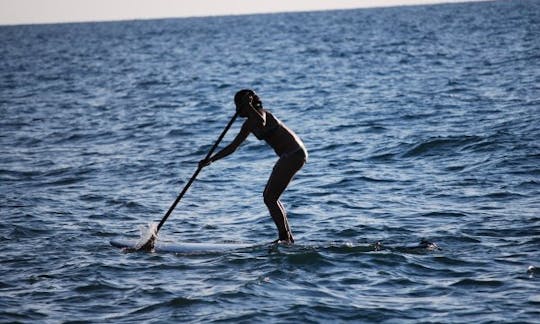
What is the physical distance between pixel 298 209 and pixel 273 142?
12.2 ft

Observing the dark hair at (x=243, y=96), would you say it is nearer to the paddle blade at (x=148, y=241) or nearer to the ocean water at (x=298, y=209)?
the ocean water at (x=298, y=209)

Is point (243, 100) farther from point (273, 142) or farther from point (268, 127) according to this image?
point (273, 142)

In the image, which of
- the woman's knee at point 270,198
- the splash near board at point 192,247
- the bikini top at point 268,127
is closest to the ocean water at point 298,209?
the splash near board at point 192,247

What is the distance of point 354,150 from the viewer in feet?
65.4

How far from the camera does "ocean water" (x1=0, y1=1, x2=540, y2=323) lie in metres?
9.09

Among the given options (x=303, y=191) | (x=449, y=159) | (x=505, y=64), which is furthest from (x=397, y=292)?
(x=505, y=64)

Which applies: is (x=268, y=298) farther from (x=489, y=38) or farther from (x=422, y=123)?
(x=489, y=38)

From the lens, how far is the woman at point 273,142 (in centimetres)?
1023

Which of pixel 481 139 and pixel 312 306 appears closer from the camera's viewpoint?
pixel 312 306

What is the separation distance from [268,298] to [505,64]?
31629mm

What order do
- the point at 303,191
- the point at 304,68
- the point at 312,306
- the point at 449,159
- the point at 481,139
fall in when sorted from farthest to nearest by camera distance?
the point at 304,68 → the point at 481,139 → the point at 449,159 → the point at 303,191 → the point at 312,306

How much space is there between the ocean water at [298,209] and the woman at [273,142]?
3.02 feet

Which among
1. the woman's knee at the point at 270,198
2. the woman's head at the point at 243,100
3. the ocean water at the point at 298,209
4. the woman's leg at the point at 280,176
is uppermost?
the woman's head at the point at 243,100

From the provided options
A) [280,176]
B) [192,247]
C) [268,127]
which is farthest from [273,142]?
[192,247]
